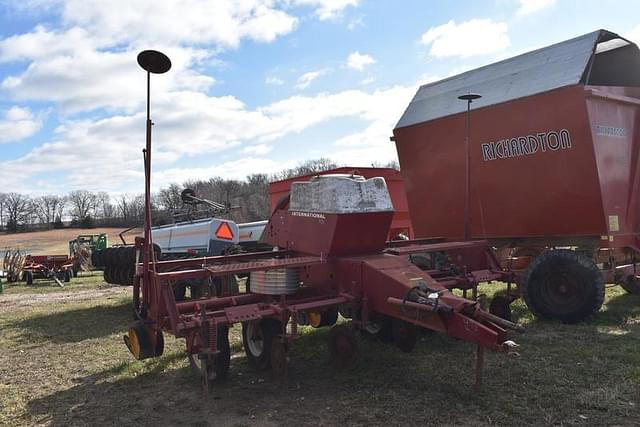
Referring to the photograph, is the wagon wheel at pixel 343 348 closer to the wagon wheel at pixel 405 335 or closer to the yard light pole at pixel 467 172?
the wagon wheel at pixel 405 335

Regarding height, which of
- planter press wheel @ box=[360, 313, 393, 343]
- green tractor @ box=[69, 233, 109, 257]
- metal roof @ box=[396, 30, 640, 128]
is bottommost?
planter press wheel @ box=[360, 313, 393, 343]

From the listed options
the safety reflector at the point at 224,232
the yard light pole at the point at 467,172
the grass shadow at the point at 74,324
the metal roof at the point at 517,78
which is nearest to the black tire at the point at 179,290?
the grass shadow at the point at 74,324

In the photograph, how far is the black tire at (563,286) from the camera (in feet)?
20.7

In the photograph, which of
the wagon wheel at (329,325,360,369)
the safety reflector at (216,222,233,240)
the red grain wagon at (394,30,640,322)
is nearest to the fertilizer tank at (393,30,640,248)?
the red grain wagon at (394,30,640,322)

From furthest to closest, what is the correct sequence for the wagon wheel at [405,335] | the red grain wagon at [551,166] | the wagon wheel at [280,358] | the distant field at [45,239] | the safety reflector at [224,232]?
the distant field at [45,239]
the safety reflector at [224,232]
the red grain wagon at [551,166]
the wagon wheel at [405,335]
the wagon wheel at [280,358]

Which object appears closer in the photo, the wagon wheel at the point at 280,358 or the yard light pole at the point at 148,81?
the wagon wheel at the point at 280,358

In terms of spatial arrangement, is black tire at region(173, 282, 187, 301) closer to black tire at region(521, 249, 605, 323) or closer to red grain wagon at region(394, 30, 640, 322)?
red grain wagon at region(394, 30, 640, 322)

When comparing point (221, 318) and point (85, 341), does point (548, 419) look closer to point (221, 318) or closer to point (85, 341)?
point (221, 318)

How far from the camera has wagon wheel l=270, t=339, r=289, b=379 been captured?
439cm

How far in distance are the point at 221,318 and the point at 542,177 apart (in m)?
4.66

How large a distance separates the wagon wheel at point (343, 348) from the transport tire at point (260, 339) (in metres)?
0.49

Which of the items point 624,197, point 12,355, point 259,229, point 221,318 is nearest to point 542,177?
point 624,197

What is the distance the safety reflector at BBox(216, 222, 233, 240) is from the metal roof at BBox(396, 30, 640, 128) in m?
3.40

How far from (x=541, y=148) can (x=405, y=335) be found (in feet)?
11.0
